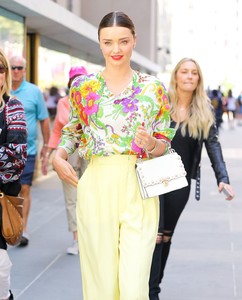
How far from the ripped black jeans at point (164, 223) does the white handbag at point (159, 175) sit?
108cm

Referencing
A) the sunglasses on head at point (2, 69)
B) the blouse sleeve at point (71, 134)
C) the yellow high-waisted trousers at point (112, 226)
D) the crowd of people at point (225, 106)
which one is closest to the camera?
the yellow high-waisted trousers at point (112, 226)

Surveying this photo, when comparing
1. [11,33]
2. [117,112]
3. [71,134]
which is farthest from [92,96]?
[11,33]

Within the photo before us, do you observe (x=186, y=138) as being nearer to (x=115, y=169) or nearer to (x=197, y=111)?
(x=197, y=111)

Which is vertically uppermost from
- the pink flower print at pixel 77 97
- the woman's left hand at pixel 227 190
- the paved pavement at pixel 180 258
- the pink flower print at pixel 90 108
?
the pink flower print at pixel 77 97

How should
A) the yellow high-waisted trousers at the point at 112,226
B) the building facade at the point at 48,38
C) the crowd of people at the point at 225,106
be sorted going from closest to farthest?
the yellow high-waisted trousers at the point at 112,226 → the building facade at the point at 48,38 → the crowd of people at the point at 225,106

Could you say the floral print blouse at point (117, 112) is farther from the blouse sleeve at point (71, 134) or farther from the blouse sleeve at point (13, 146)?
the blouse sleeve at point (13, 146)

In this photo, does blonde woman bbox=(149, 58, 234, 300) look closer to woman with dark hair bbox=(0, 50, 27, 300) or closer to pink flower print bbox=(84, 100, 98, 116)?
woman with dark hair bbox=(0, 50, 27, 300)

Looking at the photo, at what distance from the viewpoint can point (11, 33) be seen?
34.2 feet

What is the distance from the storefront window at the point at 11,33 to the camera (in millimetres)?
10004

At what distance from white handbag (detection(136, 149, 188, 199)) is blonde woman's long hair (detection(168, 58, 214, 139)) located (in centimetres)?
111

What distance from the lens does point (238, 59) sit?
417 ft

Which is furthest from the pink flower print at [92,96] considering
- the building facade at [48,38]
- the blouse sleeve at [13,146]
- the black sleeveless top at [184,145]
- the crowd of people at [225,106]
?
the crowd of people at [225,106]

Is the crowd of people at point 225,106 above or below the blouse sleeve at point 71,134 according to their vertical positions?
above

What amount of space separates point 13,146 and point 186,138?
4.41 ft
